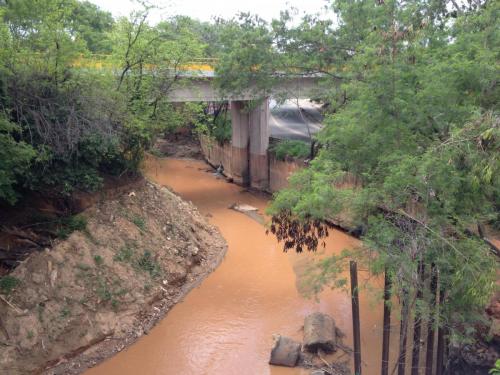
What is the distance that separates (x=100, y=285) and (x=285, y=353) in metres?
5.25

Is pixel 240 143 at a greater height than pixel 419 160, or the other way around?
pixel 419 160

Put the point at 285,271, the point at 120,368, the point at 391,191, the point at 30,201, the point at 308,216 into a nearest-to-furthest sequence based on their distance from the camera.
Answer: the point at 391,191, the point at 308,216, the point at 120,368, the point at 30,201, the point at 285,271

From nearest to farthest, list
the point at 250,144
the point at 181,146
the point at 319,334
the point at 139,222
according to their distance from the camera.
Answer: the point at 319,334 < the point at 139,222 < the point at 250,144 < the point at 181,146

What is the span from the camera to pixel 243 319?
13172 mm

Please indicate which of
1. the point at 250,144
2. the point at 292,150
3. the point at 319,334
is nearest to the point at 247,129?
the point at 250,144

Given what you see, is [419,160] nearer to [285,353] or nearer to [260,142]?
[285,353]

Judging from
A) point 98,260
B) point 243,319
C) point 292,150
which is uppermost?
point 292,150

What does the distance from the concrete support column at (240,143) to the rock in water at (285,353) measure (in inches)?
691

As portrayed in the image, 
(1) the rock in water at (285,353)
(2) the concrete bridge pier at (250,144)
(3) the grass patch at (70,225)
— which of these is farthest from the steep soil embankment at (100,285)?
(2) the concrete bridge pier at (250,144)

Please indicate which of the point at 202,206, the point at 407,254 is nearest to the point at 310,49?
the point at 407,254

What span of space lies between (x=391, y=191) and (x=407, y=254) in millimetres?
1215

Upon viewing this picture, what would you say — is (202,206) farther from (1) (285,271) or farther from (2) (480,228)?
(2) (480,228)

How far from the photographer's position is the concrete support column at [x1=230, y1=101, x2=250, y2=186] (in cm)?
2702

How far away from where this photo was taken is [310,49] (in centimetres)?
1480
